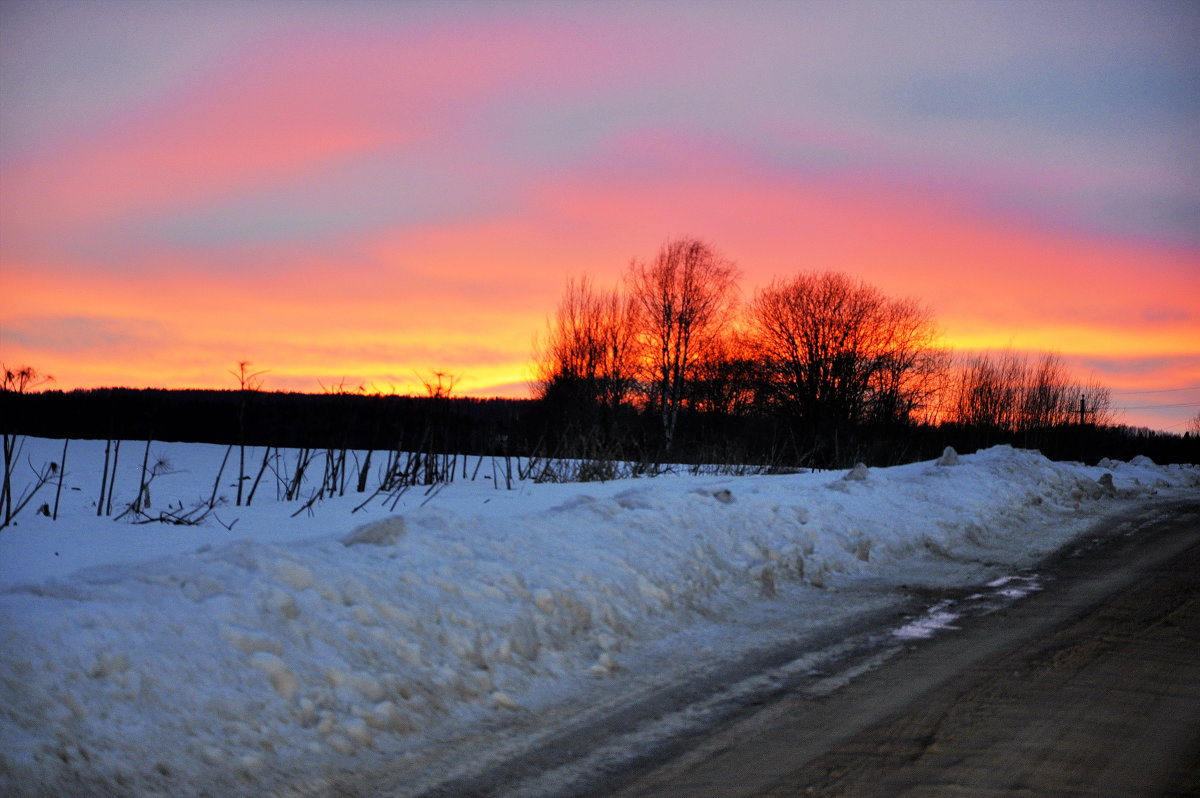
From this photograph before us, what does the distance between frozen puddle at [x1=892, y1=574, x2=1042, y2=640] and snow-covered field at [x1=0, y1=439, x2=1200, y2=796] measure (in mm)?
86

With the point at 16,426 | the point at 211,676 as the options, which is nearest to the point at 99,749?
the point at 211,676

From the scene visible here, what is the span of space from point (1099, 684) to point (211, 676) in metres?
4.82

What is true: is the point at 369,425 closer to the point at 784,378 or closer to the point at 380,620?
the point at 380,620

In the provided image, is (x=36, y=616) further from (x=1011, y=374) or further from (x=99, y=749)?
(x=1011, y=374)

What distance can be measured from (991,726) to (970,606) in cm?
310

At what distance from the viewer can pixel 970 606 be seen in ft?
23.2

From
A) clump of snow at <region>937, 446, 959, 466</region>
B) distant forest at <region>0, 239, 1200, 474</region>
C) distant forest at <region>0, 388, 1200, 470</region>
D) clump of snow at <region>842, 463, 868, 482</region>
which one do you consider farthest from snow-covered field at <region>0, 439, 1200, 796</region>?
distant forest at <region>0, 239, 1200, 474</region>

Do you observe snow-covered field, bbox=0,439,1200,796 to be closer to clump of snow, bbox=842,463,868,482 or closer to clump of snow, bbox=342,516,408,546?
clump of snow, bbox=342,516,408,546

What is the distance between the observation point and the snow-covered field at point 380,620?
368cm

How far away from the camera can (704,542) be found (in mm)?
8016

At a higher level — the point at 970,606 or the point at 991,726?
the point at 970,606

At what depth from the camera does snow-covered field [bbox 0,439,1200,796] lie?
145 inches

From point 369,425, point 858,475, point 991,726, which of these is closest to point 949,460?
A: point 858,475

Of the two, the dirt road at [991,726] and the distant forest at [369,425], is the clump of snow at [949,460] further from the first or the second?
the dirt road at [991,726]
